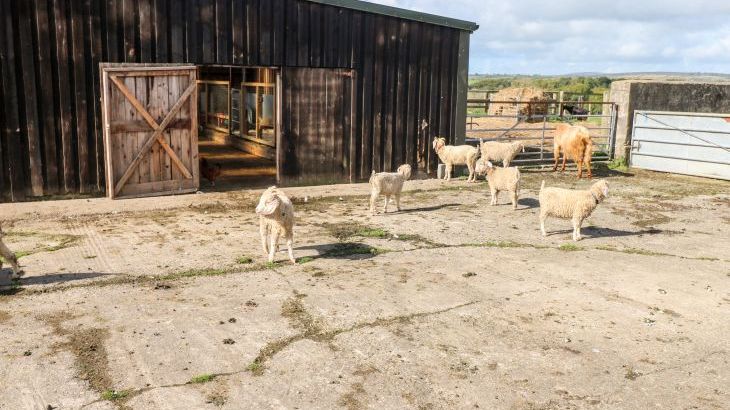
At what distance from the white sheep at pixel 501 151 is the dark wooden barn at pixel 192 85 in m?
0.88

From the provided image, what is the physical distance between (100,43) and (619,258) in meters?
9.94

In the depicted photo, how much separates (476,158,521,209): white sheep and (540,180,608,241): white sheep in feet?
6.70

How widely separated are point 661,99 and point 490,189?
913 centimetres

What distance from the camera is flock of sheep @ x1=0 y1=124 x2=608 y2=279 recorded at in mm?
7840

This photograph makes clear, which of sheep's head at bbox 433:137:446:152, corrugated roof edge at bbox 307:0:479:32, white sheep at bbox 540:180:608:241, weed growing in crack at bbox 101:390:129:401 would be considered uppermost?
corrugated roof edge at bbox 307:0:479:32

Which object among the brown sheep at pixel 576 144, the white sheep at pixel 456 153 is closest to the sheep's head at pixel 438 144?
the white sheep at pixel 456 153

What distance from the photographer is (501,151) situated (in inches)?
636

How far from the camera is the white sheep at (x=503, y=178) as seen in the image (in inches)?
476

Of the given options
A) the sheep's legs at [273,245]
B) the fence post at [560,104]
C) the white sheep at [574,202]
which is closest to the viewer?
the sheep's legs at [273,245]

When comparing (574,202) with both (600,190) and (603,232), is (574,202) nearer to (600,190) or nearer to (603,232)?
(600,190)

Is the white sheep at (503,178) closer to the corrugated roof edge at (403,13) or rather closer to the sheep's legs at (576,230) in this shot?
the sheep's legs at (576,230)

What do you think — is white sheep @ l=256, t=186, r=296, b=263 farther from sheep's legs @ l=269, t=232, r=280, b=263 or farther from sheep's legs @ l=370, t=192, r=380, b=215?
sheep's legs @ l=370, t=192, r=380, b=215

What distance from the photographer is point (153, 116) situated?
1259cm

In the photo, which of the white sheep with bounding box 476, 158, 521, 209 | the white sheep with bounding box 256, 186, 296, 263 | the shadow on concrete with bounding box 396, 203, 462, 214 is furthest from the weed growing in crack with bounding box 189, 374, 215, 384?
the white sheep with bounding box 476, 158, 521, 209
